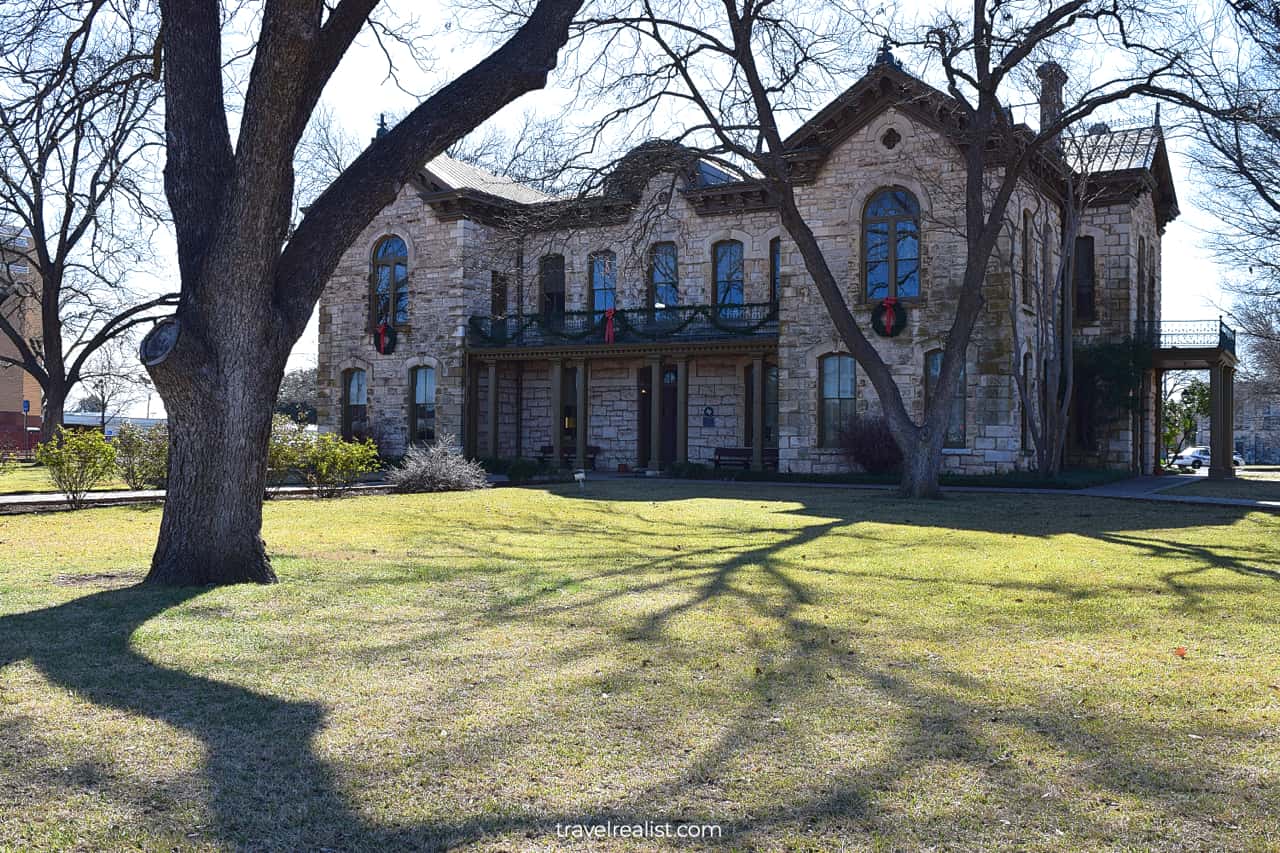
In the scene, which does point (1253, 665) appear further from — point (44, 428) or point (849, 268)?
point (44, 428)

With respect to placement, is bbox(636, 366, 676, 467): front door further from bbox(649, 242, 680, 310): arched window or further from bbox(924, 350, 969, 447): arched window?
bbox(924, 350, 969, 447): arched window

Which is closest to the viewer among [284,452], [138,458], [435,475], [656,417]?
[284,452]

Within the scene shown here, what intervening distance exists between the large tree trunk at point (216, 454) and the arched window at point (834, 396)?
18712mm

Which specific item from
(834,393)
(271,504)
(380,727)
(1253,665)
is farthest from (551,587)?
(834,393)

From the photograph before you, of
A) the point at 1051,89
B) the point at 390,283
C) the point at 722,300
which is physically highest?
the point at 1051,89

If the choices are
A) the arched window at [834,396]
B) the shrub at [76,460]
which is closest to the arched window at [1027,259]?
the arched window at [834,396]

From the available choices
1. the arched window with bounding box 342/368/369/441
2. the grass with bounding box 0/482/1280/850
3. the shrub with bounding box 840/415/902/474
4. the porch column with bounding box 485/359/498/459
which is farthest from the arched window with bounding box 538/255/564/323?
the grass with bounding box 0/482/1280/850

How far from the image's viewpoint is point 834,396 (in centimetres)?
2552

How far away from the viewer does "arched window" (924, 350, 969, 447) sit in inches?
941

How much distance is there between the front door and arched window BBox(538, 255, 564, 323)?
3711 mm

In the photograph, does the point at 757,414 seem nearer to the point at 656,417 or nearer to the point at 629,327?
the point at 656,417

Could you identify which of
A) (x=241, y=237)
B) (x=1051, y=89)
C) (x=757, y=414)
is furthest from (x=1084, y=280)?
(x=241, y=237)

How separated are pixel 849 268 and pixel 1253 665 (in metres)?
19.9

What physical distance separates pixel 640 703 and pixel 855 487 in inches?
712
